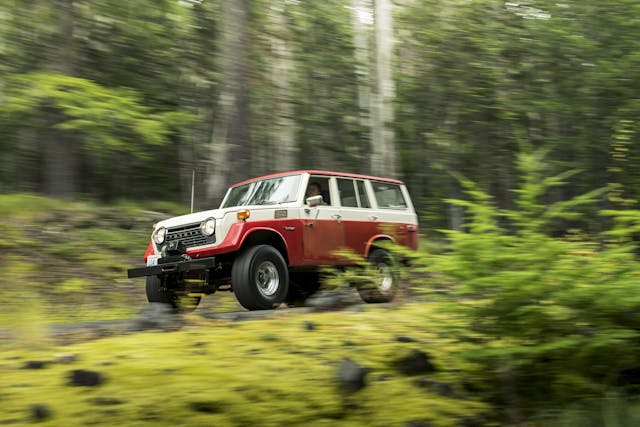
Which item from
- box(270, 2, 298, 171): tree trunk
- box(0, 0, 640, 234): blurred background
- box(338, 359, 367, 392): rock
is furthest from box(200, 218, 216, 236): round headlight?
box(270, 2, 298, 171): tree trunk

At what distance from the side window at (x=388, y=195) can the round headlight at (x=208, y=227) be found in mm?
3160

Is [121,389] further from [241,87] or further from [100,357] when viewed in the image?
[241,87]

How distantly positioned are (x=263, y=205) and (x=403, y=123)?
53.2 ft

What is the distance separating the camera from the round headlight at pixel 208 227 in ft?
26.9

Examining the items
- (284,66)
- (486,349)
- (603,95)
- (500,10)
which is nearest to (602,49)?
(603,95)

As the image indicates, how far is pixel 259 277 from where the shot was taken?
830cm

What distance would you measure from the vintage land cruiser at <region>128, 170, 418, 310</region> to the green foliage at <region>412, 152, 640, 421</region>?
254 centimetres

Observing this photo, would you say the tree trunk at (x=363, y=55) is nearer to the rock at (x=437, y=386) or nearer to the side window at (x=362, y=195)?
the side window at (x=362, y=195)

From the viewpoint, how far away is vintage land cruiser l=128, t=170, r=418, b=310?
809 cm

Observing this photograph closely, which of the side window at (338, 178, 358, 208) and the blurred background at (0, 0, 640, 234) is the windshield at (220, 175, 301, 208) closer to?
the side window at (338, 178, 358, 208)

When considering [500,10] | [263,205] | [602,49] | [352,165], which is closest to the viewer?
[263,205]

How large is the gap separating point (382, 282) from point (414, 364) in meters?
4.62

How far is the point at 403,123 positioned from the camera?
80.3 ft

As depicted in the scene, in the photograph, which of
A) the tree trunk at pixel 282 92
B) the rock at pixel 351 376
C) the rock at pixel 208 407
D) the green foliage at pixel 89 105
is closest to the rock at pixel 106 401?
the rock at pixel 208 407
